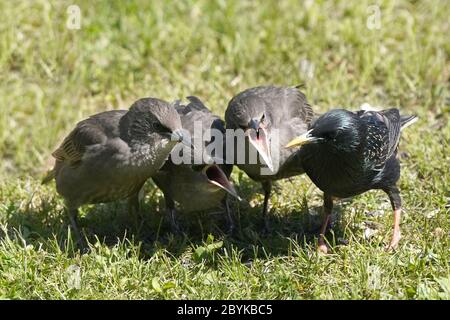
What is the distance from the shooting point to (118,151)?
237 inches

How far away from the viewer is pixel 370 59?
28.7 ft

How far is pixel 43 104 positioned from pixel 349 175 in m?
4.32

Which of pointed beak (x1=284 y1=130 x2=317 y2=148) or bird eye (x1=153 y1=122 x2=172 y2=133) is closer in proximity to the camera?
pointed beak (x1=284 y1=130 x2=317 y2=148)

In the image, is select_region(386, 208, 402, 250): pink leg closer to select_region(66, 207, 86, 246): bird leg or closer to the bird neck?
the bird neck

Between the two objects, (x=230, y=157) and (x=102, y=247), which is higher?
(x=230, y=157)

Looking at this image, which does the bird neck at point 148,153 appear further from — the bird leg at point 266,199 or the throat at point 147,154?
the bird leg at point 266,199

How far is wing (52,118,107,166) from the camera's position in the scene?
6.22m

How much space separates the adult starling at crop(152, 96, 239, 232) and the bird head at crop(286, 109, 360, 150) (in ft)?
2.42

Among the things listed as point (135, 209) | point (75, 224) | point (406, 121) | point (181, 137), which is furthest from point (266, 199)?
point (75, 224)

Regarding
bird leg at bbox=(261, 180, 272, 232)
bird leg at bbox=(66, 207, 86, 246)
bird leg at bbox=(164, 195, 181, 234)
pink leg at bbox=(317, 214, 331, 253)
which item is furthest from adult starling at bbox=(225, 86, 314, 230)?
bird leg at bbox=(66, 207, 86, 246)

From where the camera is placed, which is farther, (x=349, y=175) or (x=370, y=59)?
(x=370, y=59)

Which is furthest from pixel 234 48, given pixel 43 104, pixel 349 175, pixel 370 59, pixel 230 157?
pixel 349 175

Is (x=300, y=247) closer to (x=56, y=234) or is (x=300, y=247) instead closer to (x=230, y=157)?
(x=230, y=157)

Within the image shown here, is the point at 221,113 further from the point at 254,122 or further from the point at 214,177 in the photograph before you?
the point at 254,122
